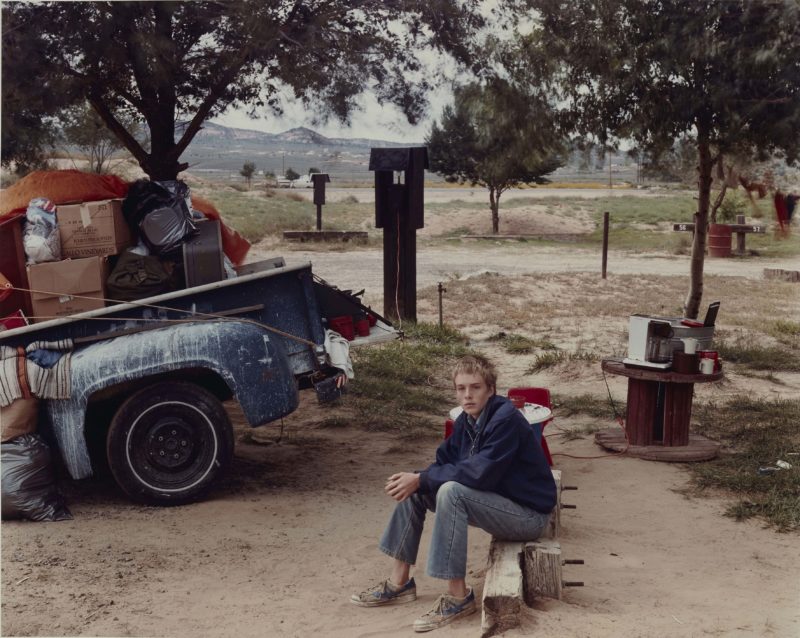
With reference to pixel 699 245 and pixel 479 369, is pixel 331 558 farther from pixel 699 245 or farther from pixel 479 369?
pixel 699 245

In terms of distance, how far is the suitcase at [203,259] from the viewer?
6.54 m

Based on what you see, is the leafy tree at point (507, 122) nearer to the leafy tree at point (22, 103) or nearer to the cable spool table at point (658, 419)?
the cable spool table at point (658, 419)

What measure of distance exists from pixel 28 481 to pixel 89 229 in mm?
1702

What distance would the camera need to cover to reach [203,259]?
21.6ft

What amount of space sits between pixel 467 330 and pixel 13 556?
8.85m

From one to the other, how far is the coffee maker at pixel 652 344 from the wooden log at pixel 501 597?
337cm

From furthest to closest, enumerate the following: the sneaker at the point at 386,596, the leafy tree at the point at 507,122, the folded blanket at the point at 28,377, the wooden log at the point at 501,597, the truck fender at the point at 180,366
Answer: the leafy tree at the point at 507,122 → the truck fender at the point at 180,366 → the folded blanket at the point at 28,377 → the sneaker at the point at 386,596 → the wooden log at the point at 501,597

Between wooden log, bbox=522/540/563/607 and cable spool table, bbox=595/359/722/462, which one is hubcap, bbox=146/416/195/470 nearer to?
wooden log, bbox=522/540/563/607

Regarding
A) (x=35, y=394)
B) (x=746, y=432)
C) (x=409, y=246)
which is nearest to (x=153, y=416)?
(x=35, y=394)

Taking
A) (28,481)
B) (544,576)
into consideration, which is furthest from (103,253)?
(544,576)

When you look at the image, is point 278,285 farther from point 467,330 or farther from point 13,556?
point 467,330

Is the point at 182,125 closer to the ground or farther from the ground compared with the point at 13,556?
farther from the ground

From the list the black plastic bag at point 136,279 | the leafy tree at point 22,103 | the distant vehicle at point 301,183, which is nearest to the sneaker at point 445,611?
the black plastic bag at point 136,279

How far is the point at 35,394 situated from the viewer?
5785 millimetres
